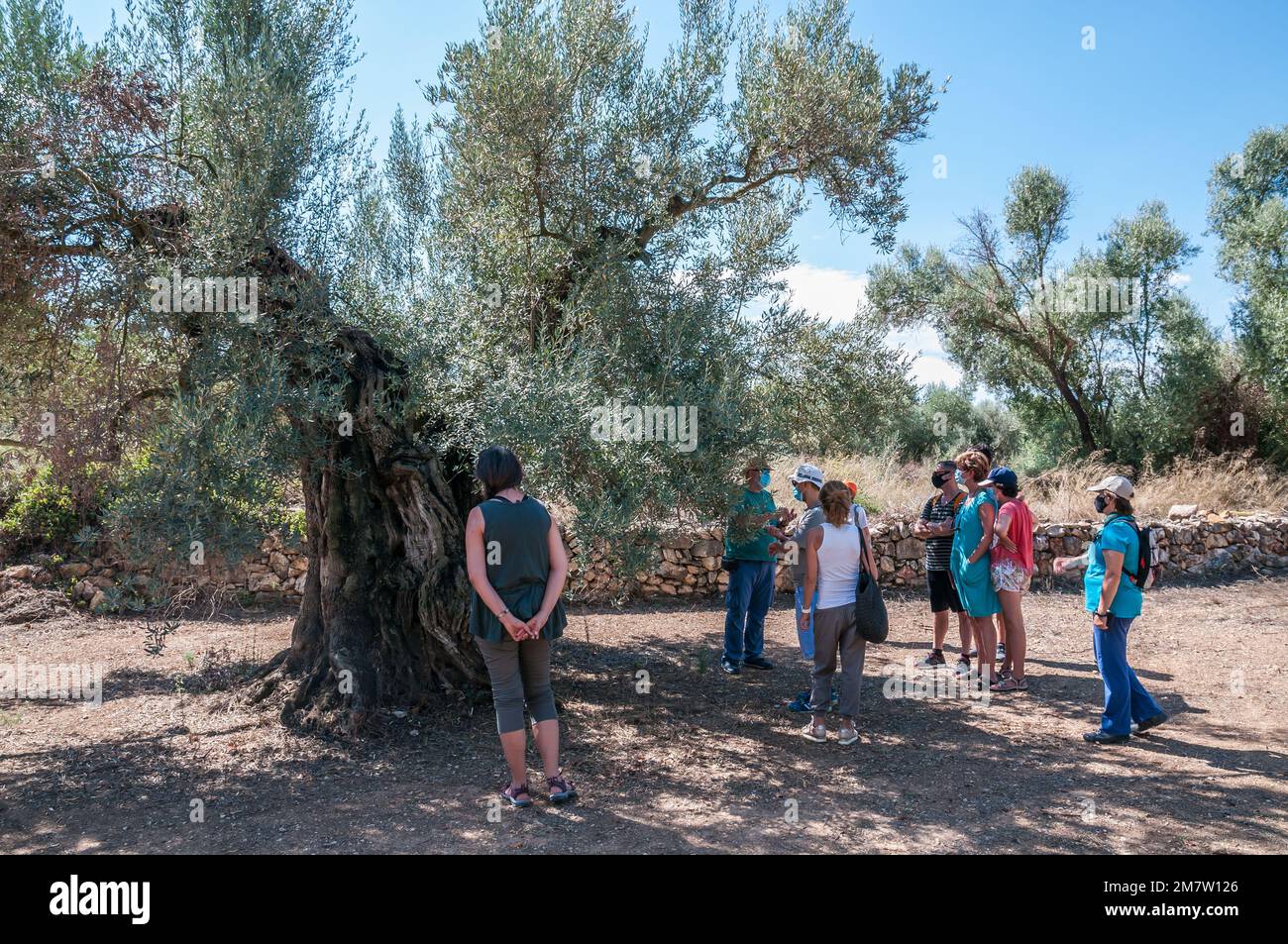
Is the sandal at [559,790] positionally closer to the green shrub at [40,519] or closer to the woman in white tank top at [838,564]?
the woman in white tank top at [838,564]

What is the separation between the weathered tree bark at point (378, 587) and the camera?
6164 mm

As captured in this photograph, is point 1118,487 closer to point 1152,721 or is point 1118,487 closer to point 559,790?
point 1152,721

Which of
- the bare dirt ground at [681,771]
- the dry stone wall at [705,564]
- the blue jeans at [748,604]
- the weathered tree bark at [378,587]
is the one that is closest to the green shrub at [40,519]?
the dry stone wall at [705,564]

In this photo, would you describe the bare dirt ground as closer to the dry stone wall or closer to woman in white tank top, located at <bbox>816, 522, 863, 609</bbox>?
woman in white tank top, located at <bbox>816, 522, 863, 609</bbox>

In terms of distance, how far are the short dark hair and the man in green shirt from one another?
8.30ft

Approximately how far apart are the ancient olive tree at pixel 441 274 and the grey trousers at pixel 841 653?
1196 mm

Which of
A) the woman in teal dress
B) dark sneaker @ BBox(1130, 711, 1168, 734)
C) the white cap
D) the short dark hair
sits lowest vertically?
dark sneaker @ BBox(1130, 711, 1168, 734)

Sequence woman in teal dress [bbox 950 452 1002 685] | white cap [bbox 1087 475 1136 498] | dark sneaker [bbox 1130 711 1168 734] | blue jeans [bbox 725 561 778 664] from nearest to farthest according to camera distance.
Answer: white cap [bbox 1087 475 1136 498] < dark sneaker [bbox 1130 711 1168 734] < woman in teal dress [bbox 950 452 1002 685] < blue jeans [bbox 725 561 778 664]

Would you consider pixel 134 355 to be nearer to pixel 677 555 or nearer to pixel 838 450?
pixel 838 450

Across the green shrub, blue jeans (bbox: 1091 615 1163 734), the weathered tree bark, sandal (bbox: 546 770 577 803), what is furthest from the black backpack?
the green shrub

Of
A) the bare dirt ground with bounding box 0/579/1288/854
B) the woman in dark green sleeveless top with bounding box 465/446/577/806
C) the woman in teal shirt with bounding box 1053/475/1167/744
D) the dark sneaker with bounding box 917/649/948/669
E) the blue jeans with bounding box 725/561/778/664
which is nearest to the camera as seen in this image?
the bare dirt ground with bounding box 0/579/1288/854

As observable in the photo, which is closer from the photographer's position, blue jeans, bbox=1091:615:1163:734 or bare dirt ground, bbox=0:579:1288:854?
bare dirt ground, bbox=0:579:1288:854

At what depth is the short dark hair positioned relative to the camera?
4719 mm

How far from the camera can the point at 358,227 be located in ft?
20.4
